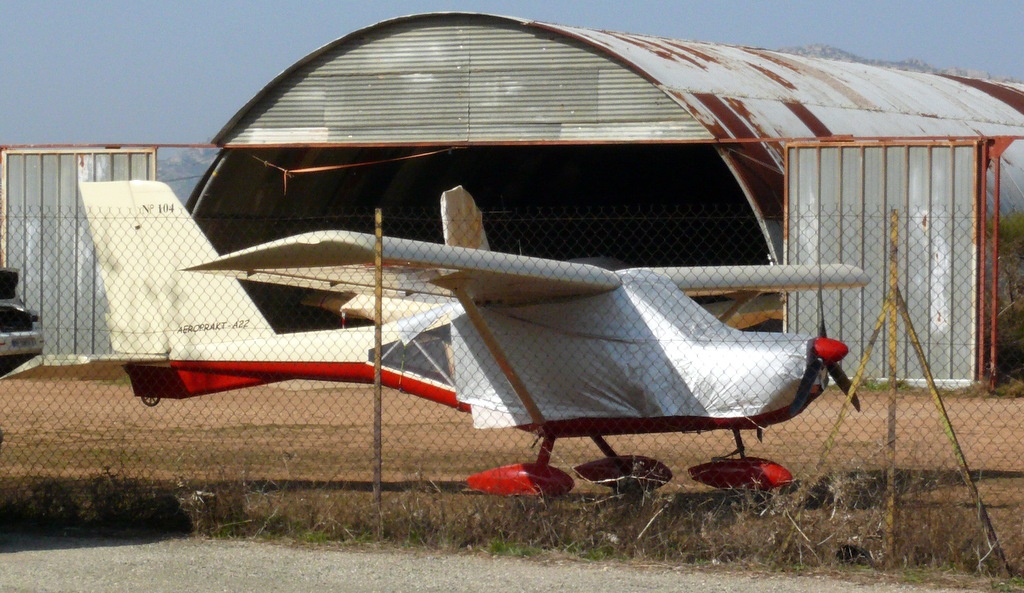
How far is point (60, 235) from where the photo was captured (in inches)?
655

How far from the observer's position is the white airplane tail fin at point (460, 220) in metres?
9.62

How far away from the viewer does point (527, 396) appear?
7.89 m

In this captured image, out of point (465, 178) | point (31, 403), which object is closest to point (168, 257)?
point (31, 403)

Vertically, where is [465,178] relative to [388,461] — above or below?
above

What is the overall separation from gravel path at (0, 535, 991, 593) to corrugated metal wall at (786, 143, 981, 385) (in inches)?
348

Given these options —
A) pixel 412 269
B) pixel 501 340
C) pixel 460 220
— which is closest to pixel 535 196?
pixel 460 220

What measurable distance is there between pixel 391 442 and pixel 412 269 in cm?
470

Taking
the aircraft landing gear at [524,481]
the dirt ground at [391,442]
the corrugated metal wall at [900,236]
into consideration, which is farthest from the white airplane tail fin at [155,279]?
the corrugated metal wall at [900,236]

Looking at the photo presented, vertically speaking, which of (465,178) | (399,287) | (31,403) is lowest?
(31,403)

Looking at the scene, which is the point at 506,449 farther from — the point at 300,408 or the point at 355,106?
the point at 355,106

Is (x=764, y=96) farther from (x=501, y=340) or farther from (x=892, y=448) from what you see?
(x=892, y=448)

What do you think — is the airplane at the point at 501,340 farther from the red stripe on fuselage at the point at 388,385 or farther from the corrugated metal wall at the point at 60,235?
the corrugated metal wall at the point at 60,235

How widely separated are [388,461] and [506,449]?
124 centimetres

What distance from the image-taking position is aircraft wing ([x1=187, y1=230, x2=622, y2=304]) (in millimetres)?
6047
